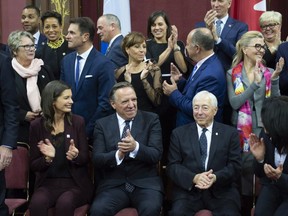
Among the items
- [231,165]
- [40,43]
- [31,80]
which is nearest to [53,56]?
[40,43]

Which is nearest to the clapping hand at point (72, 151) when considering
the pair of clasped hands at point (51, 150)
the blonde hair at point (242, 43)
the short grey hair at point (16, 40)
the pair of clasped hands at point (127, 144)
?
the pair of clasped hands at point (51, 150)

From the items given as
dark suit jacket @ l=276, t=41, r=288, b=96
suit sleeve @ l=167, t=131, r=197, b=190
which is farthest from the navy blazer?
dark suit jacket @ l=276, t=41, r=288, b=96

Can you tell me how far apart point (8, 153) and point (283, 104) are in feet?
6.33

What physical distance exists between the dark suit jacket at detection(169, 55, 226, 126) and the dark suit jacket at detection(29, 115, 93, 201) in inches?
32.5

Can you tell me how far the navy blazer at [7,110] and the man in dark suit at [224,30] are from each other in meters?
1.99

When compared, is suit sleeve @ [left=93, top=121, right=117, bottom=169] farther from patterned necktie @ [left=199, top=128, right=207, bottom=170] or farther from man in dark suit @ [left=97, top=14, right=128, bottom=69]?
man in dark suit @ [left=97, top=14, right=128, bottom=69]

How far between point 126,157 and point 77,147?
41 centimetres

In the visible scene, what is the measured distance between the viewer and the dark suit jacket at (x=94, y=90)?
18.4 ft

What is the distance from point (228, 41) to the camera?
5.95 m

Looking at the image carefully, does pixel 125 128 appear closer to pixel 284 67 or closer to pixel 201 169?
pixel 201 169

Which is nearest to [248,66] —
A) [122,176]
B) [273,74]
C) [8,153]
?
[273,74]

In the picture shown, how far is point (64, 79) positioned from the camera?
5.83m

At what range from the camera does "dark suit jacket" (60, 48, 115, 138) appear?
5605 millimetres

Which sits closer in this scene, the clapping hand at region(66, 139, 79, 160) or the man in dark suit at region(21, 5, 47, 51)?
the clapping hand at region(66, 139, 79, 160)
